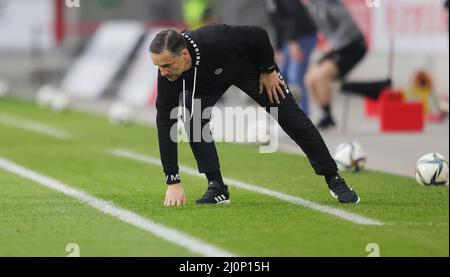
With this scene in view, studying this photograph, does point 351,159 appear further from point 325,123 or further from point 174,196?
point 325,123

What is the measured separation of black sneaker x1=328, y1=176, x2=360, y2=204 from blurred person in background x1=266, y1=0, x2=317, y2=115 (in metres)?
8.04

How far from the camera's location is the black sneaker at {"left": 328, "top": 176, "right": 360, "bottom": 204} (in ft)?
33.2

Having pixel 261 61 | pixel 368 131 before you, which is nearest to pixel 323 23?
pixel 368 131

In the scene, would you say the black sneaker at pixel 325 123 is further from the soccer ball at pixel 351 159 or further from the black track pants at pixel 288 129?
the black track pants at pixel 288 129

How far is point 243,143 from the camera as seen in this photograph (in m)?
16.4

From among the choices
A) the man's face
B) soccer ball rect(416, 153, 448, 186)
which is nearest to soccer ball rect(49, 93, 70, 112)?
soccer ball rect(416, 153, 448, 186)

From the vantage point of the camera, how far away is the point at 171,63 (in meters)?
9.23

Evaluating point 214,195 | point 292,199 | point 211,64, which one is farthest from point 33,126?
point 211,64

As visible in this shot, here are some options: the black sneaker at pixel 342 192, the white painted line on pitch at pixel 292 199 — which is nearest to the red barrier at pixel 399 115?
the white painted line on pitch at pixel 292 199

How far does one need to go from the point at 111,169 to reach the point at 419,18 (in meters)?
9.74

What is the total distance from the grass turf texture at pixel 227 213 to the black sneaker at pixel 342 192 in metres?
0.07

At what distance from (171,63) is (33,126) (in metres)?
11.0

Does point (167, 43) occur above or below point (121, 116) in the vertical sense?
below

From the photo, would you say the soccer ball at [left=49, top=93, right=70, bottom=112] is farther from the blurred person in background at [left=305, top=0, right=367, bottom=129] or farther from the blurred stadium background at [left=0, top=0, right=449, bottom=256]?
the blurred person in background at [left=305, top=0, right=367, bottom=129]
